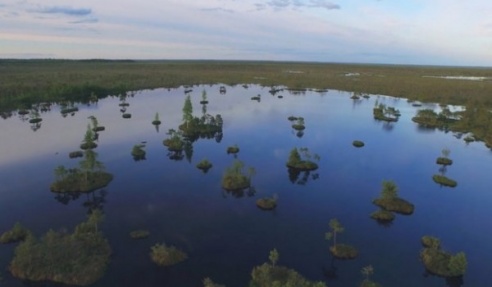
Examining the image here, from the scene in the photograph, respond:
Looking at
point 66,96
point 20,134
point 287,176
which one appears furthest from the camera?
point 66,96

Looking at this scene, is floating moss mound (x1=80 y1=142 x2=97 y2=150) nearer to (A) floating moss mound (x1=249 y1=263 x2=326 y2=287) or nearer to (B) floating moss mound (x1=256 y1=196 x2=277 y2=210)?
(B) floating moss mound (x1=256 y1=196 x2=277 y2=210)

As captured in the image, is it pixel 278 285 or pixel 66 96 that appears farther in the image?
pixel 66 96

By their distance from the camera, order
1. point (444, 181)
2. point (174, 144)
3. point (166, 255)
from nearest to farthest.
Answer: point (166, 255), point (444, 181), point (174, 144)

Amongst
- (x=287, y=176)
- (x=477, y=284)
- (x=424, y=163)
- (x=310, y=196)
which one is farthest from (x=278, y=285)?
(x=424, y=163)

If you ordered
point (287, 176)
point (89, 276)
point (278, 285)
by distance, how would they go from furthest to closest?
point (287, 176), point (89, 276), point (278, 285)

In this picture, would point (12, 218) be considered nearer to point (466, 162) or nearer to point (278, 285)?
point (278, 285)

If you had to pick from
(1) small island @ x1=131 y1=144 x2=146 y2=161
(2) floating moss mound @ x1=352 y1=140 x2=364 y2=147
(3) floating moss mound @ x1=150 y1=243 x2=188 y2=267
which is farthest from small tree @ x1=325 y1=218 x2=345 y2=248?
(2) floating moss mound @ x1=352 y1=140 x2=364 y2=147

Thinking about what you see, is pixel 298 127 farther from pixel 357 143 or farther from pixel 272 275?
pixel 272 275

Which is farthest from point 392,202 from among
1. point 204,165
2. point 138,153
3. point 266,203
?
point 138,153
